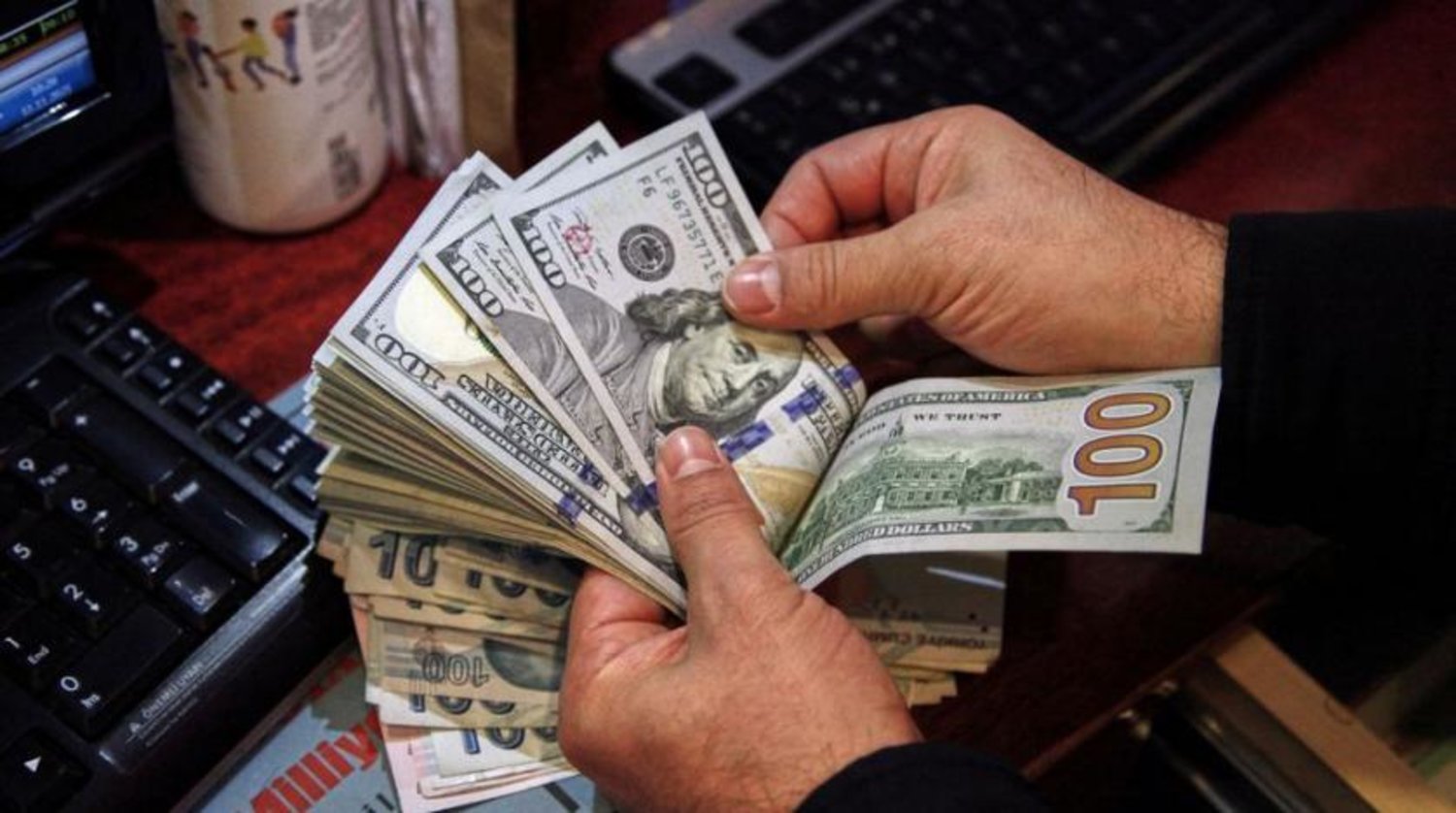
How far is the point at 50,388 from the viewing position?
0.73m

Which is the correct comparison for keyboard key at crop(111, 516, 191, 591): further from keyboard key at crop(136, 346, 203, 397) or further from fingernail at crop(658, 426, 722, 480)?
fingernail at crop(658, 426, 722, 480)

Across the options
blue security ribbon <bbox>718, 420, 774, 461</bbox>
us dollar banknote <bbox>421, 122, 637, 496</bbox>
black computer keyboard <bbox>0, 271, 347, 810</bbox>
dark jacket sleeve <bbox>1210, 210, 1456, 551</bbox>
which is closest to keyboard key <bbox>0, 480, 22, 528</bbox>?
black computer keyboard <bbox>0, 271, 347, 810</bbox>

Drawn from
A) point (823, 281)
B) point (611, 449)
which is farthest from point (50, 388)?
point (823, 281)

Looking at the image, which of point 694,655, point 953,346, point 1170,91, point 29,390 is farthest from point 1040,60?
point 29,390

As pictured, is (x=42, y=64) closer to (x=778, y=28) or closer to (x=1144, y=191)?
(x=778, y=28)

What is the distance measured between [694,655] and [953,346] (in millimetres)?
264

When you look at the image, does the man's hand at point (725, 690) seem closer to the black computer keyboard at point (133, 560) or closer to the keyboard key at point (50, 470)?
the black computer keyboard at point (133, 560)

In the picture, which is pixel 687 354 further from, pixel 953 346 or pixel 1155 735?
pixel 1155 735

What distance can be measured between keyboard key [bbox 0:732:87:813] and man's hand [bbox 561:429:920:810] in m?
0.21

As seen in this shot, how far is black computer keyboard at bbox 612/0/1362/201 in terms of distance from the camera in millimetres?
939

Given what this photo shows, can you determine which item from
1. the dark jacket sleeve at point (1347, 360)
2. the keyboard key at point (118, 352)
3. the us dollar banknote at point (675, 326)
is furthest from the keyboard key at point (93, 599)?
the dark jacket sleeve at point (1347, 360)

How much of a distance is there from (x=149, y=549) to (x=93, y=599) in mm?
32

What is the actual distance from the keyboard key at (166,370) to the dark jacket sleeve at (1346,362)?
1.67ft

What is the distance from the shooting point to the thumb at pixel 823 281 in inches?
30.2
